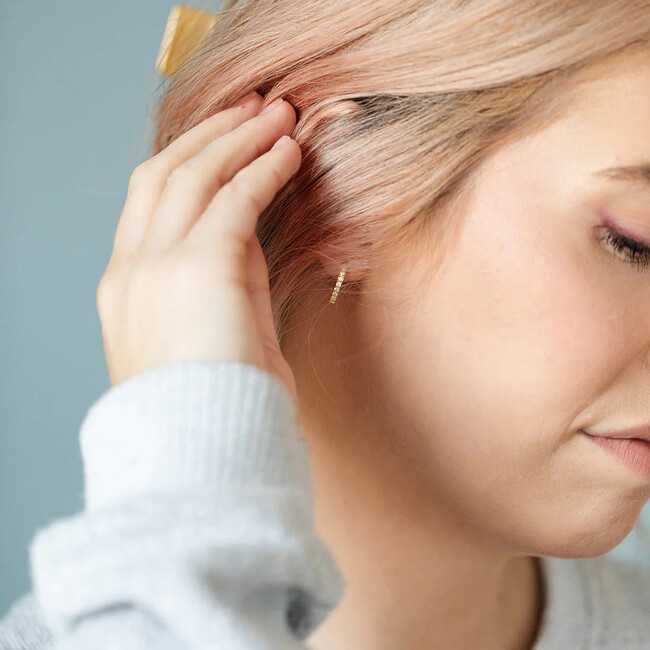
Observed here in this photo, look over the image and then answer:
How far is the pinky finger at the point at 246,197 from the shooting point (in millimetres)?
669

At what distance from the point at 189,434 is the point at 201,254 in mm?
146

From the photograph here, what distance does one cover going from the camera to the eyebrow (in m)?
0.66

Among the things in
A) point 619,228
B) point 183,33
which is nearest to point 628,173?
point 619,228

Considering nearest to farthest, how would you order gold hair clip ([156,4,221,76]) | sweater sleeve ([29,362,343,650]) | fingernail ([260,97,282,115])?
sweater sleeve ([29,362,343,650])
fingernail ([260,97,282,115])
gold hair clip ([156,4,221,76])

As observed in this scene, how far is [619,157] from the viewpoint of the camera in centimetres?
66

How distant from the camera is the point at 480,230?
0.71 m

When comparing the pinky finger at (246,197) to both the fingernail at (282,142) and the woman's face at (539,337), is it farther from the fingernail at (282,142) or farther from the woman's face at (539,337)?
the woman's face at (539,337)

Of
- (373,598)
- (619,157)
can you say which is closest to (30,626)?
(373,598)

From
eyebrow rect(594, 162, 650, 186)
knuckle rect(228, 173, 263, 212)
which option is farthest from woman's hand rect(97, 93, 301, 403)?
eyebrow rect(594, 162, 650, 186)

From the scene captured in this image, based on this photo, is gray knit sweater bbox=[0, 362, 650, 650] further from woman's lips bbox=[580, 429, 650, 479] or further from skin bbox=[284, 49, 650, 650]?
woman's lips bbox=[580, 429, 650, 479]

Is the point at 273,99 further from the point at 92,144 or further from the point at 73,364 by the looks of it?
the point at 73,364

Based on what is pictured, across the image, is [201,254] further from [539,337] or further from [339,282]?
[539,337]

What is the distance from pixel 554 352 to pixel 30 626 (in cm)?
55

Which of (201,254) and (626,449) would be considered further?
(626,449)
